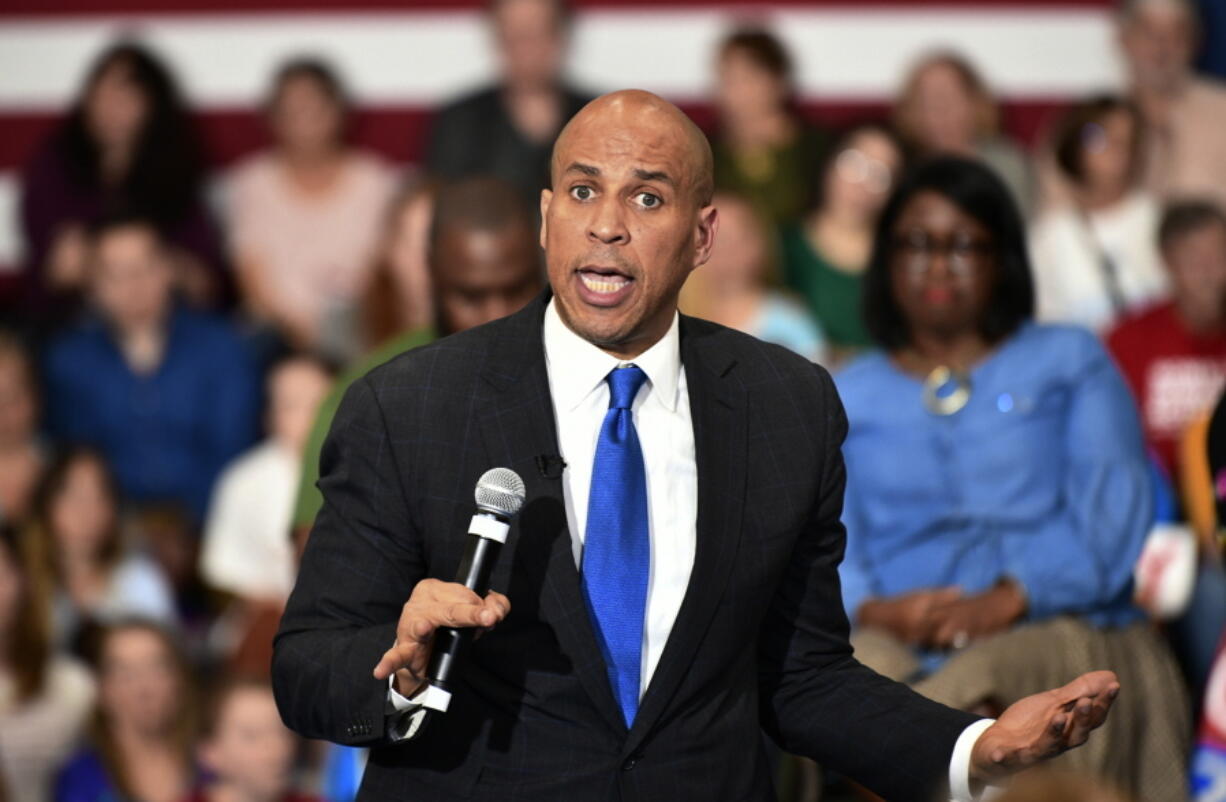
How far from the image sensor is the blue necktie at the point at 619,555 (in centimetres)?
234

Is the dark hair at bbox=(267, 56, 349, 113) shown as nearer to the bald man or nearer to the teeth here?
the bald man

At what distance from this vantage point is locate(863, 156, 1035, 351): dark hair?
3.85 meters

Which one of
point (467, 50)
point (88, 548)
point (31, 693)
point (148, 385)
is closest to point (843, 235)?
point (467, 50)

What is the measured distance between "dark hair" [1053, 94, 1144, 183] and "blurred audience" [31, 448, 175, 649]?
2.85 metres

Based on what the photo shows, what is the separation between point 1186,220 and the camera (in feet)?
17.2

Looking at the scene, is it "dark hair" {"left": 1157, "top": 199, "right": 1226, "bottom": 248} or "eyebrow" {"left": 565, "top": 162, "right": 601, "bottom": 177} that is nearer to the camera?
"eyebrow" {"left": 565, "top": 162, "right": 601, "bottom": 177}

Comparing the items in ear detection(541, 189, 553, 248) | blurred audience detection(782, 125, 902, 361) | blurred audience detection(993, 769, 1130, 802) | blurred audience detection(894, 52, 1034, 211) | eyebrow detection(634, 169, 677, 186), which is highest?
blurred audience detection(894, 52, 1034, 211)

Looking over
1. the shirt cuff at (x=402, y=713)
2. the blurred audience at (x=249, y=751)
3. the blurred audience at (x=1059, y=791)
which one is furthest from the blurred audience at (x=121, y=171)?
the blurred audience at (x=1059, y=791)

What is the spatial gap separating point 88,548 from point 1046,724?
11.1 feet

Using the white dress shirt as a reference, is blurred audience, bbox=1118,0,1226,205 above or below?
above

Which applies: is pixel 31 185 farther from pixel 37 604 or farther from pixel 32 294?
pixel 37 604

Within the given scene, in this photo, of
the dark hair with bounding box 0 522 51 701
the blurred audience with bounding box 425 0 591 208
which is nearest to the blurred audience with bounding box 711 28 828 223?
the blurred audience with bounding box 425 0 591 208

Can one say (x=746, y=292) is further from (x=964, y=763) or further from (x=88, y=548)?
(x=964, y=763)

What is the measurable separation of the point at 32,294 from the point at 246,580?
4.78 feet
